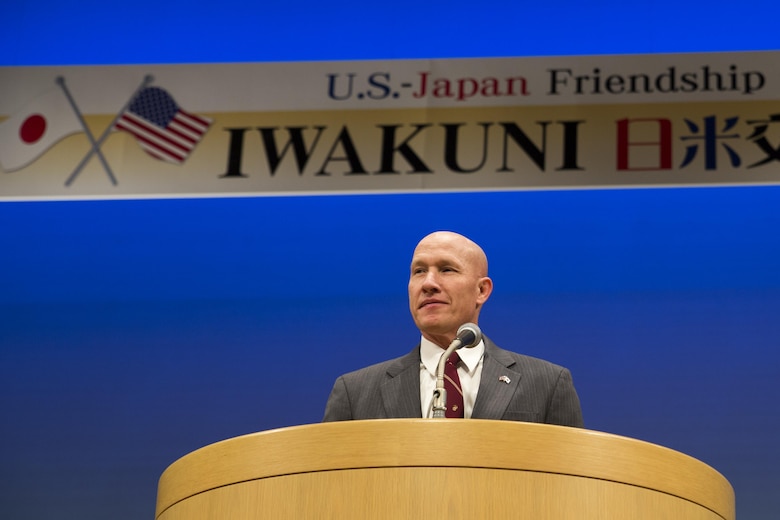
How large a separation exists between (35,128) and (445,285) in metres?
2.23

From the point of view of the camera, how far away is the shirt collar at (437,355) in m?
3.04

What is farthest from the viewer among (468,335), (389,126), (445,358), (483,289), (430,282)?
(389,126)

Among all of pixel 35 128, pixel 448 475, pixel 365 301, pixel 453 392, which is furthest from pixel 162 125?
pixel 448 475

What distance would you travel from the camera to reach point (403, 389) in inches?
117

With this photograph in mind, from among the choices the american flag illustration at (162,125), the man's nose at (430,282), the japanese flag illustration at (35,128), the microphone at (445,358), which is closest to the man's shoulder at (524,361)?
the man's nose at (430,282)

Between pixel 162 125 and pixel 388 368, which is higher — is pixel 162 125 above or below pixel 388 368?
above

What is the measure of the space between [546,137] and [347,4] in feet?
3.19

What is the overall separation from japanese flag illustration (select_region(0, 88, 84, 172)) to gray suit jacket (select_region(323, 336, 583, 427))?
214 centimetres

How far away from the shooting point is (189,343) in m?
4.20

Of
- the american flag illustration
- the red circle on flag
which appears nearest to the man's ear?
the american flag illustration

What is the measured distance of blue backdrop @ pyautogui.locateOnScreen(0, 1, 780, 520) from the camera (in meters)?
3.96

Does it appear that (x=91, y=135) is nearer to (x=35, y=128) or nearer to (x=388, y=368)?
(x=35, y=128)

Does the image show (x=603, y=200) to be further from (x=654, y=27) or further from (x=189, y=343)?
(x=189, y=343)

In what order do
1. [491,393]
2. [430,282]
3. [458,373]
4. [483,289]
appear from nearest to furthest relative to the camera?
[491,393], [458,373], [430,282], [483,289]
